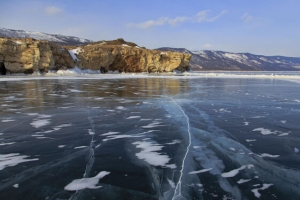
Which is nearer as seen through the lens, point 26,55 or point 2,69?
point 26,55

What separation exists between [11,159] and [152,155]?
2.36 meters

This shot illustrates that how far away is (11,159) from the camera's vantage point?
12.5ft

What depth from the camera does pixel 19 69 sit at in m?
39.0

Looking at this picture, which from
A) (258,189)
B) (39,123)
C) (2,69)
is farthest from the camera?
(2,69)

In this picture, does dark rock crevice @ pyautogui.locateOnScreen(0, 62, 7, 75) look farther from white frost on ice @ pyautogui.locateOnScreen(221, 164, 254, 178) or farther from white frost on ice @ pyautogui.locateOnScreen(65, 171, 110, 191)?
white frost on ice @ pyautogui.locateOnScreen(221, 164, 254, 178)

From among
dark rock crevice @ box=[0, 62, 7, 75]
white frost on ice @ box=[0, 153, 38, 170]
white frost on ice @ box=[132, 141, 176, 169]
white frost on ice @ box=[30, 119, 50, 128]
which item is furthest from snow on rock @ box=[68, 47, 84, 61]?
white frost on ice @ box=[132, 141, 176, 169]

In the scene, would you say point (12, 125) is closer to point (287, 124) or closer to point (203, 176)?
point (203, 176)

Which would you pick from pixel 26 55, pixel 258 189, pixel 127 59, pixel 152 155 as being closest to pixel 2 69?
pixel 26 55

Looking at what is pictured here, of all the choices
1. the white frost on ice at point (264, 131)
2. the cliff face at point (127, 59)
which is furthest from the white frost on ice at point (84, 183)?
the cliff face at point (127, 59)

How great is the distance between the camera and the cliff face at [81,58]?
38031 millimetres

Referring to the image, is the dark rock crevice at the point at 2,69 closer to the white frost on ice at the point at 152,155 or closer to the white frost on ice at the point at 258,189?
the white frost on ice at the point at 152,155

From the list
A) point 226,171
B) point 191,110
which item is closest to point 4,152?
point 226,171

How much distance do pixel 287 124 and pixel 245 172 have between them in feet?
12.2

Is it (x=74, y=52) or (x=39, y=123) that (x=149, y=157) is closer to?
(x=39, y=123)
